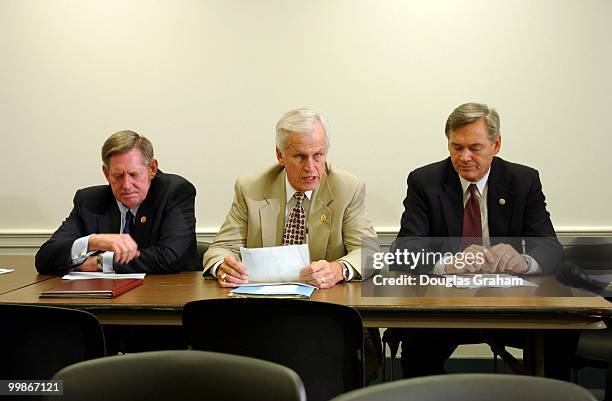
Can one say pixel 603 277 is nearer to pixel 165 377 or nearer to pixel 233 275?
pixel 233 275

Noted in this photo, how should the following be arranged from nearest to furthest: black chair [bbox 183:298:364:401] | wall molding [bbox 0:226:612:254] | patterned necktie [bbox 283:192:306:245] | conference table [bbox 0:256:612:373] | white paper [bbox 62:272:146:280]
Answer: black chair [bbox 183:298:364:401] < conference table [bbox 0:256:612:373] < white paper [bbox 62:272:146:280] < patterned necktie [bbox 283:192:306:245] < wall molding [bbox 0:226:612:254]

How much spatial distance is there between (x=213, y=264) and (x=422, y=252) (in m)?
0.90

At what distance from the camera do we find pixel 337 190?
2.93m

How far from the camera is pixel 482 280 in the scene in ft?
7.65

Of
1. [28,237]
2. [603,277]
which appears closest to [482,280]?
[603,277]

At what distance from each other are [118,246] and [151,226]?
34 cm

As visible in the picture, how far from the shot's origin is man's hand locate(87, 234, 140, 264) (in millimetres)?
2787

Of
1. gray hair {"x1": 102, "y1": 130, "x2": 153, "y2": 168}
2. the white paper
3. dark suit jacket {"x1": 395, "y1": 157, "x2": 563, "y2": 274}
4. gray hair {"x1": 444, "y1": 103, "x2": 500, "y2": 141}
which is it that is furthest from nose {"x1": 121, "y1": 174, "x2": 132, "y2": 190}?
gray hair {"x1": 444, "y1": 103, "x2": 500, "y2": 141}

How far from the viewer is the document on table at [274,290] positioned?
219 centimetres

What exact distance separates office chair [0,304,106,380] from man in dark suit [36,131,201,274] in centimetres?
101

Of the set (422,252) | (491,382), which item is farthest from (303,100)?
(491,382)

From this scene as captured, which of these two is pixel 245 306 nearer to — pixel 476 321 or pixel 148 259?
pixel 476 321

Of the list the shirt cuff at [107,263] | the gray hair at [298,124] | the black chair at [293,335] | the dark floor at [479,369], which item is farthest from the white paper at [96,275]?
the dark floor at [479,369]

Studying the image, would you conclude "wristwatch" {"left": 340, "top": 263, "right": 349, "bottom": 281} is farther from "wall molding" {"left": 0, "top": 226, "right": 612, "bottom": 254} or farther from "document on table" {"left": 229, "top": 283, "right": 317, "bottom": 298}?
"wall molding" {"left": 0, "top": 226, "right": 612, "bottom": 254}
